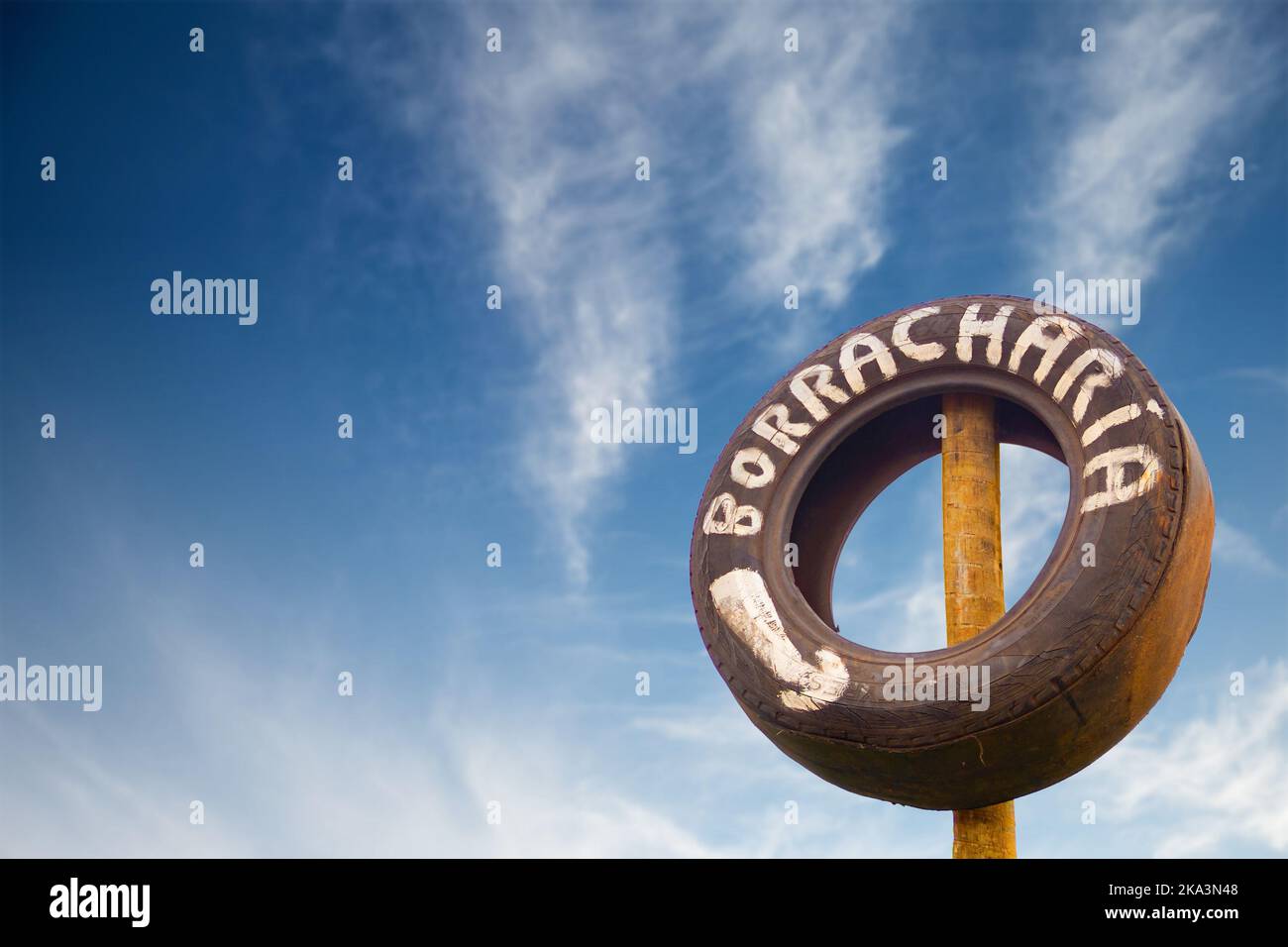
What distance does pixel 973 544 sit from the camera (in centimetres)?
945

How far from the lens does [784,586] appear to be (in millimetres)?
9641

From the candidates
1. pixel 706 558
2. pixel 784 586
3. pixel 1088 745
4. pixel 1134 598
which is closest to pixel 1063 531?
pixel 1134 598

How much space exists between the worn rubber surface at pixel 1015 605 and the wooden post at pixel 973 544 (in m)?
0.30

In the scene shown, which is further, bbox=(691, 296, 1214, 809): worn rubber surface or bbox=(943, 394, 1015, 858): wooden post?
bbox=(943, 394, 1015, 858): wooden post

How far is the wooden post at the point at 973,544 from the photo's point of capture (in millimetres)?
8969

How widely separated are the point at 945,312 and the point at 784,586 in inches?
103

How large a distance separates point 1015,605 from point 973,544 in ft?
3.19

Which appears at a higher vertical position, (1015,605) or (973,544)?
(973,544)

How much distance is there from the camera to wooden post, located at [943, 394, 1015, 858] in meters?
8.97

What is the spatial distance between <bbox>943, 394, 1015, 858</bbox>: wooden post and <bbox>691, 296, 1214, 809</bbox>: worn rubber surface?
0.99 feet

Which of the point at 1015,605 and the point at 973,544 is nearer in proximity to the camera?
the point at 1015,605

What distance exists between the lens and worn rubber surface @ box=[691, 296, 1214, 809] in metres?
8.20

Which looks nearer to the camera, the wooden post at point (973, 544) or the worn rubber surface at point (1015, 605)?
the worn rubber surface at point (1015, 605)

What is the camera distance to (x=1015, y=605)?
28.0 feet
